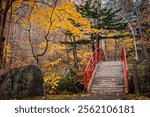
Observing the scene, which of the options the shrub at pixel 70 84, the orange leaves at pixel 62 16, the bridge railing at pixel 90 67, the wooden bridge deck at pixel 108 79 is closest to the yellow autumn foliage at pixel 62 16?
the orange leaves at pixel 62 16

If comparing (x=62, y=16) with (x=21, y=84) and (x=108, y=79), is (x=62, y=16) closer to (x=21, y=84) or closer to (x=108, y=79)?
(x=21, y=84)

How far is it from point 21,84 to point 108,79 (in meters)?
5.13

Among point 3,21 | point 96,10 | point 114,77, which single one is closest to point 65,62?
point 96,10

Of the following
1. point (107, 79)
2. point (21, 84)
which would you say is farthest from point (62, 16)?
point (107, 79)

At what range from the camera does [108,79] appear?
14.0 m

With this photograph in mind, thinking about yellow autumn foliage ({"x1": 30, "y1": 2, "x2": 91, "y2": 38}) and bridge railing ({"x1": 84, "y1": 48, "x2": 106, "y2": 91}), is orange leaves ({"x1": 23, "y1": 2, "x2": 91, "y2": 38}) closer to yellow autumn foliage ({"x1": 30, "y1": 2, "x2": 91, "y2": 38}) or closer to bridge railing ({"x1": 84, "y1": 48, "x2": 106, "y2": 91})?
yellow autumn foliage ({"x1": 30, "y1": 2, "x2": 91, "y2": 38})

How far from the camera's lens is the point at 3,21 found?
33.5 ft

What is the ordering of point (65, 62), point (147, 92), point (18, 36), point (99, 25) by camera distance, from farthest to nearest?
point (18, 36) < point (65, 62) < point (99, 25) < point (147, 92)

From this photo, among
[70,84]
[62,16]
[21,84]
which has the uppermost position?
[62,16]

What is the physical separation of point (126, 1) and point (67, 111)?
779 inches

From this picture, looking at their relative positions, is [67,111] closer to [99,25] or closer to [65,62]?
[99,25]

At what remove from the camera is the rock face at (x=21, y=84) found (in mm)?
10742

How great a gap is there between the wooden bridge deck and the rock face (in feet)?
10.3

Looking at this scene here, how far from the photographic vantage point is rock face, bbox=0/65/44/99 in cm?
1074
